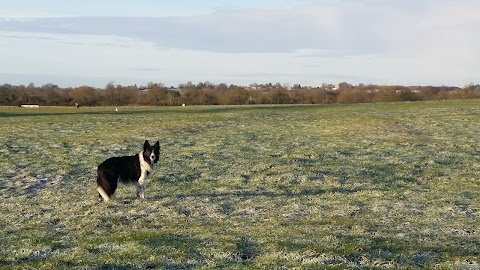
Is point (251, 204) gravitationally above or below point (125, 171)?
below

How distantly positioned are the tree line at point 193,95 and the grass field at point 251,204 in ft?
179

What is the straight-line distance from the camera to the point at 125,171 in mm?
13578

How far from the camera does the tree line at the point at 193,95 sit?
8119 centimetres

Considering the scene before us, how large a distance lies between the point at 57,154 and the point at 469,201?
1467 centimetres

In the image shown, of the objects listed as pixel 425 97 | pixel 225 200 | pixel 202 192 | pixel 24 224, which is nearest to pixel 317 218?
pixel 225 200

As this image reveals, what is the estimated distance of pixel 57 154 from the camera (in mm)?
21844

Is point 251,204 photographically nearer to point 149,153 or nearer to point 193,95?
point 149,153

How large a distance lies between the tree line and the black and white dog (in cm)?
6566

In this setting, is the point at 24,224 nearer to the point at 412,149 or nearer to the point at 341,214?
the point at 341,214

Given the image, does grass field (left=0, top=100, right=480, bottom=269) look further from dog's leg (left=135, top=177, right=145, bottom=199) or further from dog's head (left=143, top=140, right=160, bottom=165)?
dog's head (left=143, top=140, right=160, bottom=165)

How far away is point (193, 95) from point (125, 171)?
71330 millimetres

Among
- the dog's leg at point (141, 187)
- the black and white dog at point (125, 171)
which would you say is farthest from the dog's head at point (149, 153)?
the dog's leg at point (141, 187)

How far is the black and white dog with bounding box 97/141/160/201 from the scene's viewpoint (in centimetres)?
1319

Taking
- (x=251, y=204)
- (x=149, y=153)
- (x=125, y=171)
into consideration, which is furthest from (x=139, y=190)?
(x=251, y=204)
